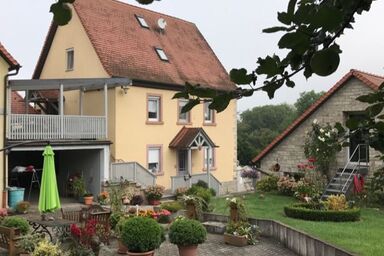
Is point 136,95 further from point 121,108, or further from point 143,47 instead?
point 143,47

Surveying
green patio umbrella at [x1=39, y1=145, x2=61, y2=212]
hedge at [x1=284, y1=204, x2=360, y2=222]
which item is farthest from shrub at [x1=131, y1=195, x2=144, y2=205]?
hedge at [x1=284, y1=204, x2=360, y2=222]

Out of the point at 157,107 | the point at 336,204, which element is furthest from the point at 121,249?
the point at 157,107

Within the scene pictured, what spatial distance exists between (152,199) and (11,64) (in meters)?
7.86

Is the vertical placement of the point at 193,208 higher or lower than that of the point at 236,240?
higher

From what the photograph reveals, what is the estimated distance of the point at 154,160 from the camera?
25.0 metres

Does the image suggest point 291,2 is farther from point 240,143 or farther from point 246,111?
point 246,111

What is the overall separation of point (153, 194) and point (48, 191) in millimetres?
7167

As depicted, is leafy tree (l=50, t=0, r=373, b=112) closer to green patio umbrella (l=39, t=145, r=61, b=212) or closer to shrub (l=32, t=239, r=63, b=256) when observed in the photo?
shrub (l=32, t=239, r=63, b=256)

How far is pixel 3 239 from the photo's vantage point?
11.2 meters

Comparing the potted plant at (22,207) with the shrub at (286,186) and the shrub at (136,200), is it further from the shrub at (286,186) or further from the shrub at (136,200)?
the shrub at (286,186)

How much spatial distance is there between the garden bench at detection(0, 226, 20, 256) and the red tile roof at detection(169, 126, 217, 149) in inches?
570

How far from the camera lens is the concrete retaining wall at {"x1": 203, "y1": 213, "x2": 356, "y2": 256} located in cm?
1052

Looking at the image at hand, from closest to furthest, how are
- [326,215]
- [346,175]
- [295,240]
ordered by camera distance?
[295,240] → [326,215] → [346,175]

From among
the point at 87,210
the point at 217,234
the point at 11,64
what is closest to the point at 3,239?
the point at 87,210
